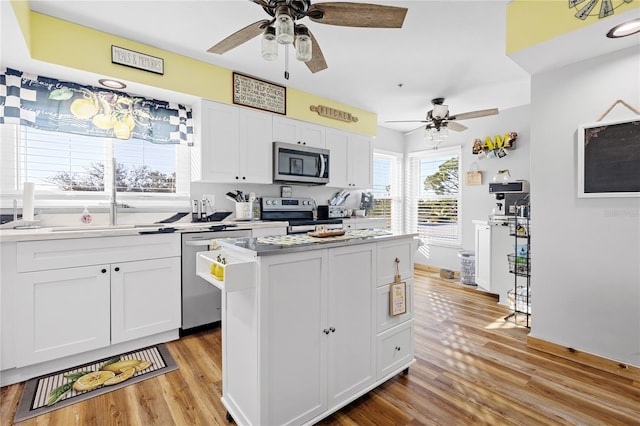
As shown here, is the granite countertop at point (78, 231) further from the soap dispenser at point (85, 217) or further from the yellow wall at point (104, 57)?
the yellow wall at point (104, 57)

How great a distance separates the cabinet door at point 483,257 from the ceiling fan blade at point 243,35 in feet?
11.0

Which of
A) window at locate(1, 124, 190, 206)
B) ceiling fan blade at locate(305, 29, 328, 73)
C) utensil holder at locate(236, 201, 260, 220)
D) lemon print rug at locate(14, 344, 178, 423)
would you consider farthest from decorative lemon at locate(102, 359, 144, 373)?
ceiling fan blade at locate(305, 29, 328, 73)

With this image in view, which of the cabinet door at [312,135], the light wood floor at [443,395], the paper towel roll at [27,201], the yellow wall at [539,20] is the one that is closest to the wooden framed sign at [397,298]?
the light wood floor at [443,395]

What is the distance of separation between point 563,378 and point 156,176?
3.89 meters

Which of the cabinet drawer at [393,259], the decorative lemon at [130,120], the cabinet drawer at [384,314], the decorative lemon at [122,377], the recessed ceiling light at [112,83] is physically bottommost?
the decorative lemon at [122,377]

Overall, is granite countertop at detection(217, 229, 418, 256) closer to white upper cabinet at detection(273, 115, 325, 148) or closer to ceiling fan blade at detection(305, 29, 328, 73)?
ceiling fan blade at detection(305, 29, 328, 73)

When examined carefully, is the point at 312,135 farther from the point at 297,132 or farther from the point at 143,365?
the point at 143,365

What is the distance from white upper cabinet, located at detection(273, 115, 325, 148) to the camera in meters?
3.69

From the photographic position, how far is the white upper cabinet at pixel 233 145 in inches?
123

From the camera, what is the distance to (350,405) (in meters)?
1.77

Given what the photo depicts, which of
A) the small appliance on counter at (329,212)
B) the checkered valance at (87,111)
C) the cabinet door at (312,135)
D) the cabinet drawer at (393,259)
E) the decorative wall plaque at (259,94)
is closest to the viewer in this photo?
the cabinet drawer at (393,259)

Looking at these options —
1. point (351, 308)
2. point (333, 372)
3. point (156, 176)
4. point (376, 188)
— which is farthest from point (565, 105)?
point (156, 176)

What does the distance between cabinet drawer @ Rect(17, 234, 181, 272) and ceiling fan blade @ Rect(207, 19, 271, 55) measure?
157 centimetres

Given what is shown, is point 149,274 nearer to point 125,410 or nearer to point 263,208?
point 125,410
